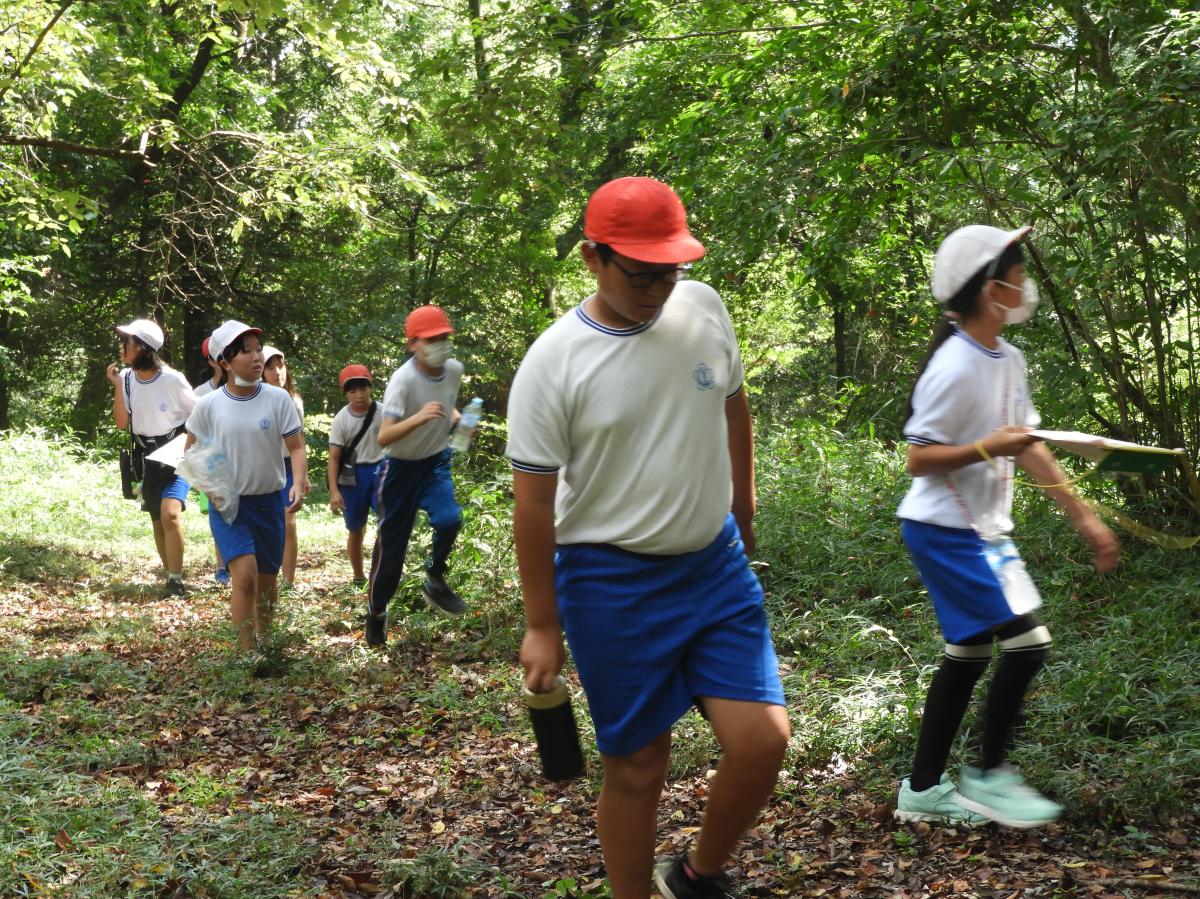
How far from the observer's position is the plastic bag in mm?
7336

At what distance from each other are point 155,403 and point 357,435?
1986 millimetres

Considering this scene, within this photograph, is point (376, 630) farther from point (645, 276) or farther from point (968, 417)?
point (645, 276)

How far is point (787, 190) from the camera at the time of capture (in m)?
7.77

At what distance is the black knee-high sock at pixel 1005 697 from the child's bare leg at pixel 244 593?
485 centimetres

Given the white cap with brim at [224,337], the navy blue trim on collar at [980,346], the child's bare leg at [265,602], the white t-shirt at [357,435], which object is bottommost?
the child's bare leg at [265,602]

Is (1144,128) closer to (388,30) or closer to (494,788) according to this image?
(494,788)

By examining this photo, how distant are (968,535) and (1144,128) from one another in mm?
2666

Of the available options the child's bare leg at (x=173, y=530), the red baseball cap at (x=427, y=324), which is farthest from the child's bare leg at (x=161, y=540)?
the red baseball cap at (x=427, y=324)

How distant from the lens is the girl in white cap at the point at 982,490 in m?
4.01

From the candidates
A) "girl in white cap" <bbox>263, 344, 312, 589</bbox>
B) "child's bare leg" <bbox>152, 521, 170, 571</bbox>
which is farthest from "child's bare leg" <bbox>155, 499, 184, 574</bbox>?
"girl in white cap" <bbox>263, 344, 312, 589</bbox>

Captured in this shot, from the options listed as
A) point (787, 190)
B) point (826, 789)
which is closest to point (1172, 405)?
point (787, 190)

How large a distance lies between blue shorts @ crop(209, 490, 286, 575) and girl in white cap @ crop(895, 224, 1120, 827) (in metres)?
4.68

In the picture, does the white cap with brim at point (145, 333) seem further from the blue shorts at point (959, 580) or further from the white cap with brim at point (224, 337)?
the blue shorts at point (959, 580)

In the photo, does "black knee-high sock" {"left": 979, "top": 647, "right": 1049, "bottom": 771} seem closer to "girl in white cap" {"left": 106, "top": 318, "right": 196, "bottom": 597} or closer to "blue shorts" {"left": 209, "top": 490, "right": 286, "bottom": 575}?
"blue shorts" {"left": 209, "top": 490, "right": 286, "bottom": 575}
